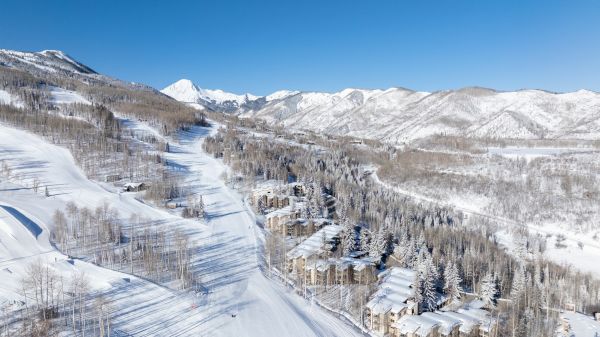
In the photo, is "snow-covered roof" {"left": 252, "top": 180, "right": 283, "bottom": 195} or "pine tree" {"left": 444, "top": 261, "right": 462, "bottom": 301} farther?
"snow-covered roof" {"left": 252, "top": 180, "right": 283, "bottom": 195}

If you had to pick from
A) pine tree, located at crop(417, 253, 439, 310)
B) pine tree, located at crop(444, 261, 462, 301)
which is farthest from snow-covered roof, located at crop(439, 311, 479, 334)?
pine tree, located at crop(444, 261, 462, 301)

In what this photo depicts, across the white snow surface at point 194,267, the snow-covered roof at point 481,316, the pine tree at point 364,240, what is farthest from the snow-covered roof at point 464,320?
the pine tree at point 364,240

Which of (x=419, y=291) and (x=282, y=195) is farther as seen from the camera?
(x=282, y=195)

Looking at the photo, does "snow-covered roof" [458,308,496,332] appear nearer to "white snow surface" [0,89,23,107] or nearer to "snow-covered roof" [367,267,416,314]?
"snow-covered roof" [367,267,416,314]

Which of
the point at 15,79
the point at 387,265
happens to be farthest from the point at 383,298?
the point at 15,79

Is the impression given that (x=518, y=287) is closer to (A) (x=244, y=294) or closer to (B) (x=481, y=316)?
(B) (x=481, y=316)

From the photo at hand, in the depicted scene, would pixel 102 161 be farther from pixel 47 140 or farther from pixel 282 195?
pixel 282 195

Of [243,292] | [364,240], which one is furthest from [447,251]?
[243,292]

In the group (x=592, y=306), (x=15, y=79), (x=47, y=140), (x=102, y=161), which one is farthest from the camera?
(x=15, y=79)
